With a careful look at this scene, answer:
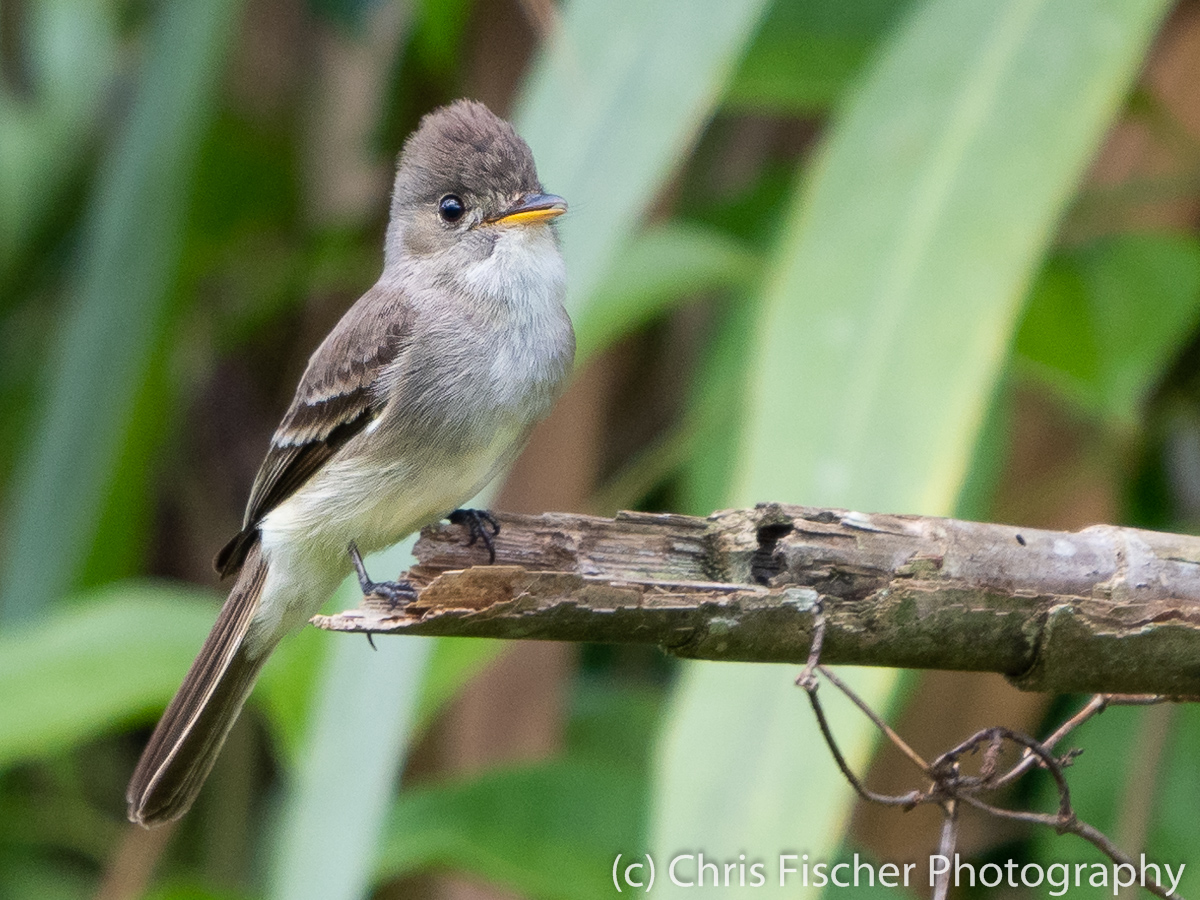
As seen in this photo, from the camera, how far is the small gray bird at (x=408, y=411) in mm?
2080

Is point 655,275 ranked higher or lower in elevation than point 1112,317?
lower

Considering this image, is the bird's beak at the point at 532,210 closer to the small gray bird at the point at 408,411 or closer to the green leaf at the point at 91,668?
the small gray bird at the point at 408,411

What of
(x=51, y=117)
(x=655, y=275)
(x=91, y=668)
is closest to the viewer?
(x=91, y=668)

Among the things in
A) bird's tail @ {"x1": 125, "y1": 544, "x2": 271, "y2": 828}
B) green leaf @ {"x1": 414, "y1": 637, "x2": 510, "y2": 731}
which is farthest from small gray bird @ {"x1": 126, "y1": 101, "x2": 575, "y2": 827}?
green leaf @ {"x1": 414, "y1": 637, "x2": 510, "y2": 731}

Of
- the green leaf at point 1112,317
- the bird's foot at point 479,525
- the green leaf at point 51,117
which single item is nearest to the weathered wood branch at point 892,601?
the bird's foot at point 479,525

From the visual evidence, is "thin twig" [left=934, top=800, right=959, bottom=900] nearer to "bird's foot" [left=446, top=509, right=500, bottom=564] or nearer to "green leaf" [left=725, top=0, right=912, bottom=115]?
"bird's foot" [left=446, top=509, right=500, bottom=564]

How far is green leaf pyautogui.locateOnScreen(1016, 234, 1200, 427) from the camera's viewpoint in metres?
2.66

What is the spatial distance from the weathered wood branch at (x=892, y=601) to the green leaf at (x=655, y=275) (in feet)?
3.95

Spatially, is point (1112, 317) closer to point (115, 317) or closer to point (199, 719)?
point (199, 719)

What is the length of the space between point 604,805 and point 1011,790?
3.86 feet

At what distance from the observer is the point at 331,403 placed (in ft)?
7.43

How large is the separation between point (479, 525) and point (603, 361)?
1719 millimetres

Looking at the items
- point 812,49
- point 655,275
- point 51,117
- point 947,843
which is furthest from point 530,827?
point 51,117

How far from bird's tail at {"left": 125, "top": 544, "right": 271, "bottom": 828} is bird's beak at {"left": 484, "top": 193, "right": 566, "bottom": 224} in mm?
728
